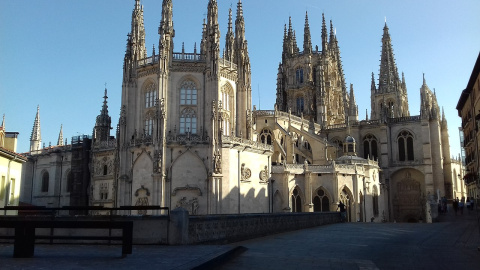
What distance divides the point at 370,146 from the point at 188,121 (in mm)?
33923

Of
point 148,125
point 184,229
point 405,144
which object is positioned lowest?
point 184,229

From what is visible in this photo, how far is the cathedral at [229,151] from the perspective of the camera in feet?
139

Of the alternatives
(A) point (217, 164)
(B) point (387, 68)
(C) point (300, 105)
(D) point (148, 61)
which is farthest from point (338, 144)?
(D) point (148, 61)

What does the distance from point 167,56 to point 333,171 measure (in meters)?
22.4

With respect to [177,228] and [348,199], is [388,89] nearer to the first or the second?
[348,199]

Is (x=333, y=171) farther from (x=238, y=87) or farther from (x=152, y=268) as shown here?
(x=152, y=268)

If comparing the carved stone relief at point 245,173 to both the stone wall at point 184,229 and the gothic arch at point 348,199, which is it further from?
the stone wall at point 184,229

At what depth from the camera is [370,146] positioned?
6756cm

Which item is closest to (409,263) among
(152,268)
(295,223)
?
(152,268)

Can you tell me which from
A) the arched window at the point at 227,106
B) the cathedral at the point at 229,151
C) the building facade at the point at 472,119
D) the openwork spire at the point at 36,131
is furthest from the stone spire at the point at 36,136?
the building facade at the point at 472,119

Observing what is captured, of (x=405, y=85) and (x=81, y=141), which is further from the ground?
(x=405, y=85)

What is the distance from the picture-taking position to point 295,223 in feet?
90.1

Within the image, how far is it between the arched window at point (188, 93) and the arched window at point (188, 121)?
2.62 ft

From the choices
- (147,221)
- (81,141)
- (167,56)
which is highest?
(167,56)
